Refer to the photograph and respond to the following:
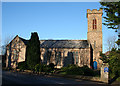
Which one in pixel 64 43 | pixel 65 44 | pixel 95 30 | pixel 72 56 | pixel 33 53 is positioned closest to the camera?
pixel 33 53

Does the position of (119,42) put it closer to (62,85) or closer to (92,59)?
(62,85)

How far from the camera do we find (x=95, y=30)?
37.6m

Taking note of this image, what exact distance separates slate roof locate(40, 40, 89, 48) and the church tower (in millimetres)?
2147

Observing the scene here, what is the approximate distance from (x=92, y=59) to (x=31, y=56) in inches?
731

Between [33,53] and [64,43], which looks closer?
[33,53]

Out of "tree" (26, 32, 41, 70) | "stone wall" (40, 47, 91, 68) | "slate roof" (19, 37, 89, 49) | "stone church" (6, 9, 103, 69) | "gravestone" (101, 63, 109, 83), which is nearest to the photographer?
"gravestone" (101, 63, 109, 83)

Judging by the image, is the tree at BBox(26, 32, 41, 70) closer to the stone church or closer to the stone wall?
the stone church

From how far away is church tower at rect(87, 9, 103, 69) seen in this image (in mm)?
36688

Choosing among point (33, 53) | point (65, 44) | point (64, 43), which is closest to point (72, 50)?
point (65, 44)

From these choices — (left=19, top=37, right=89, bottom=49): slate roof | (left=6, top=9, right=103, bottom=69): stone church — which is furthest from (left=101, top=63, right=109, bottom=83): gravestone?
(left=19, top=37, right=89, bottom=49): slate roof

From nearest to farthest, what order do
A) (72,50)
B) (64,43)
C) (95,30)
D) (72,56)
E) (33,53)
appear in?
(33,53) < (72,56) < (72,50) < (95,30) < (64,43)

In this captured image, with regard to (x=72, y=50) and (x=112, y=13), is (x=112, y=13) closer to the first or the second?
(x=112, y=13)

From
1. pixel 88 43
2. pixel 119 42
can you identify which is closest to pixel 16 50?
pixel 88 43

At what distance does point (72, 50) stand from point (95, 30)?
915 cm
